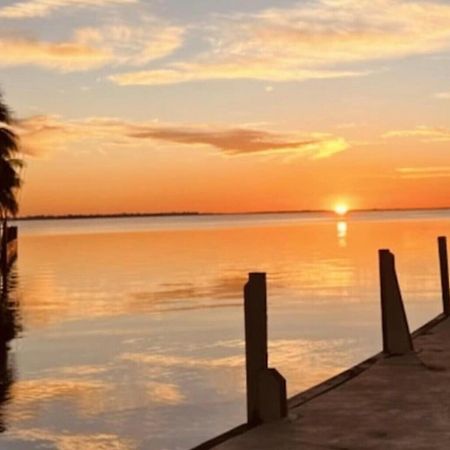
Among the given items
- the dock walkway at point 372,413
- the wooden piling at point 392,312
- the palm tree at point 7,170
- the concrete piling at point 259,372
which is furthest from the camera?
the palm tree at point 7,170

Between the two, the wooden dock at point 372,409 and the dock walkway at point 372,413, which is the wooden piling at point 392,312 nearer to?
the wooden dock at point 372,409

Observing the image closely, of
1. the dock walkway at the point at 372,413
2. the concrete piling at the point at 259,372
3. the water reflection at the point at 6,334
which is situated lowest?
the water reflection at the point at 6,334

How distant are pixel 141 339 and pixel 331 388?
13.2 metres

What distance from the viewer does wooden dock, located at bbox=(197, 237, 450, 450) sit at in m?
7.36

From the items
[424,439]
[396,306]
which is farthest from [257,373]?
[396,306]

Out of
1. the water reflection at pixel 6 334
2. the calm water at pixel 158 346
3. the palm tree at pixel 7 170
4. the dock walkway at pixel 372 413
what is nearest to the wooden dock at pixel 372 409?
the dock walkway at pixel 372 413

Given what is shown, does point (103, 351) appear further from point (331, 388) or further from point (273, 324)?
point (331, 388)

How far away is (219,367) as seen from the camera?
682 inches

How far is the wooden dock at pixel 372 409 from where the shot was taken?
736cm

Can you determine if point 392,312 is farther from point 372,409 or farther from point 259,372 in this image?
point 259,372

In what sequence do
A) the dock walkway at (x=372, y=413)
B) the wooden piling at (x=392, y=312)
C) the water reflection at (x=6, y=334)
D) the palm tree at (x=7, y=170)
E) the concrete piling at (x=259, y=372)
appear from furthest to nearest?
1. the palm tree at (x=7, y=170)
2. the water reflection at (x=6, y=334)
3. the wooden piling at (x=392, y=312)
4. the concrete piling at (x=259, y=372)
5. the dock walkway at (x=372, y=413)

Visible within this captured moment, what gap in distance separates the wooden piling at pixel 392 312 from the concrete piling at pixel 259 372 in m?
3.99

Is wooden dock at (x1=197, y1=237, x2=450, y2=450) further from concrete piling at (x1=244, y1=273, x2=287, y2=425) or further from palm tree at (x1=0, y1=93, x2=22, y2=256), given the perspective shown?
palm tree at (x1=0, y1=93, x2=22, y2=256)

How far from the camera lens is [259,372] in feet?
26.9
